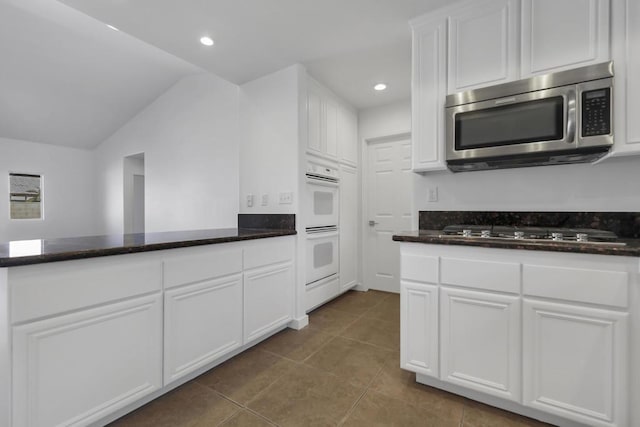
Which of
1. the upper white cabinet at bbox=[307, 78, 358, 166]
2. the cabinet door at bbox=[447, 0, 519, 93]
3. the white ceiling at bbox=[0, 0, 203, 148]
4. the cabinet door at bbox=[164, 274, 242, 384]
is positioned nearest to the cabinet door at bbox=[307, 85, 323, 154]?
the upper white cabinet at bbox=[307, 78, 358, 166]

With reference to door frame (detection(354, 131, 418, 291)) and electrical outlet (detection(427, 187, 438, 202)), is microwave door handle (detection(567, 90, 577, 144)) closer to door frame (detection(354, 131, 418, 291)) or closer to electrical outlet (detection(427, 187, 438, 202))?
electrical outlet (detection(427, 187, 438, 202))

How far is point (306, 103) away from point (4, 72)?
4.20 m

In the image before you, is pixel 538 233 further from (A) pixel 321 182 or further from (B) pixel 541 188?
(A) pixel 321 182

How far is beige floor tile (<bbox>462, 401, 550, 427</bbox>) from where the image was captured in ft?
4.69

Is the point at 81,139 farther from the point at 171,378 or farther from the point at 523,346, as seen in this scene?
the point at 523,346

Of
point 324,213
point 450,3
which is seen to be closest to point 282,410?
point 324,213

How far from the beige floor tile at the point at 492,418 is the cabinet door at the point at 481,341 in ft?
0.39

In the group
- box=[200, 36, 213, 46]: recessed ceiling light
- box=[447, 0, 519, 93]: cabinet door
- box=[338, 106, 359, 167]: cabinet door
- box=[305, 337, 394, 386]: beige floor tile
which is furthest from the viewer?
box=[338, 106, 359, 167]: cabinet door

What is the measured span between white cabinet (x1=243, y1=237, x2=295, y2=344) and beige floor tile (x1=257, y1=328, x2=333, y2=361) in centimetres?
10

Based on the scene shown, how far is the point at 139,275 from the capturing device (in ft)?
4.84

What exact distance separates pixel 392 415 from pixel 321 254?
1787mm

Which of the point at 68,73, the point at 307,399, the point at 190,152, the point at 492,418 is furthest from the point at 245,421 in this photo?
the point at 68,73

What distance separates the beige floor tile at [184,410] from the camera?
146 cm

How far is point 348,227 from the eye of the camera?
3.69 meters
